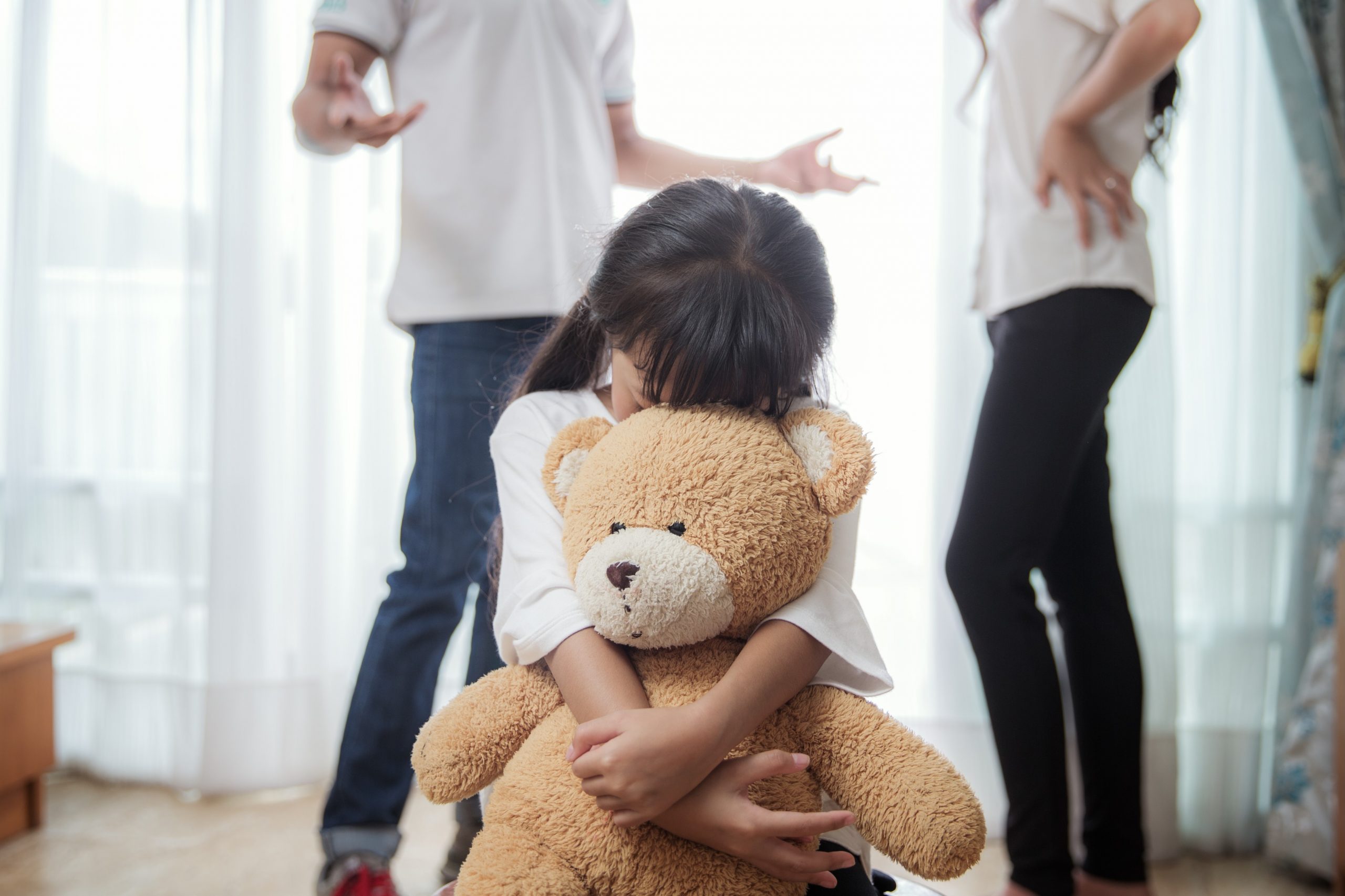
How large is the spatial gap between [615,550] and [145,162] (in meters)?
1.42

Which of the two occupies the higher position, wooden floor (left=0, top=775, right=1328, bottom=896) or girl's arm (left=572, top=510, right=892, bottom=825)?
girl's arm (left=572, top=510, right=892, bottom=825)

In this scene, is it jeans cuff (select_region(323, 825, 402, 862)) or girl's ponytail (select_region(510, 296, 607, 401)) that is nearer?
girl's ponytail (select_region(510, 296, 607, 401))

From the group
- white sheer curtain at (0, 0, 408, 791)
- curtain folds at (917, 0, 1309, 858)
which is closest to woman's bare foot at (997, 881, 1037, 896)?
curtain folds at (917, 0, 1309, 858)

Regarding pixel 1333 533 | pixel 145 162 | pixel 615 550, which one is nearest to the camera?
pixel 615 550

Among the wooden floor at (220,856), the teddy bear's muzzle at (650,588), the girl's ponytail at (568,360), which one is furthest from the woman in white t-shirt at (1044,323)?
the teddy bear's muzzle at (650,588)

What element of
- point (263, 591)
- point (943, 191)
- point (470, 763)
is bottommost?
point (263, 591)

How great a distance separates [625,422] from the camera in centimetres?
60

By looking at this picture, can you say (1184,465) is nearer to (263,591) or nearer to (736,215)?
(736,215)

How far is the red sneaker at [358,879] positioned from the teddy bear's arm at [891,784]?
613 mm

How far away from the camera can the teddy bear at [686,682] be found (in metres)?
0.52

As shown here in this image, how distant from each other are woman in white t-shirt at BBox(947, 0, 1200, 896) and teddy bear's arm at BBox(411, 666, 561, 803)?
58 cm

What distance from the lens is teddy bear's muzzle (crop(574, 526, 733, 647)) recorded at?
51cm

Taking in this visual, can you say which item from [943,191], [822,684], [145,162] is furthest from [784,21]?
[822,684]

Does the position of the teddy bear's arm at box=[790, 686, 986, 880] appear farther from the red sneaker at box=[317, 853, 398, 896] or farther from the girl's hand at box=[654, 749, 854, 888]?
the red sneaker at box=[317, 853, 398, 896]
